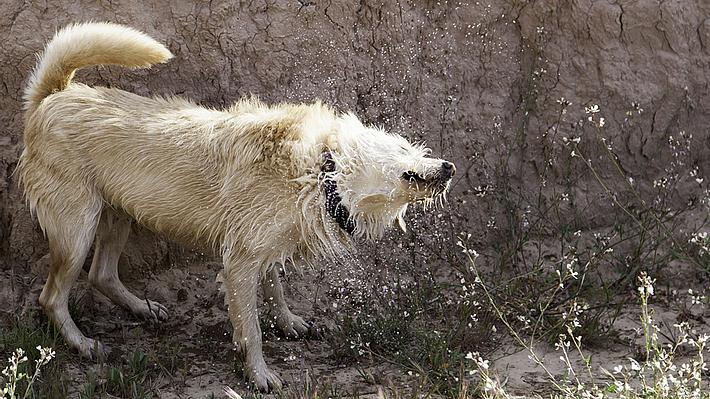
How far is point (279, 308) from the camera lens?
5336mm

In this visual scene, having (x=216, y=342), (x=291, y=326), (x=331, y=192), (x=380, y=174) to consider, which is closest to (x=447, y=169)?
(x=380, y=174)

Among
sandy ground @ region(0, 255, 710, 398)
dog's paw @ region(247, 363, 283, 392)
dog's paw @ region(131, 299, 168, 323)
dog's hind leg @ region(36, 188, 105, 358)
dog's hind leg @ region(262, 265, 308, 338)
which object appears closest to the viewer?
dog's paw @ region(247, 363, 283, 392)

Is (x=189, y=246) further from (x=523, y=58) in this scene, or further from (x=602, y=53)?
(x=602, y=53)

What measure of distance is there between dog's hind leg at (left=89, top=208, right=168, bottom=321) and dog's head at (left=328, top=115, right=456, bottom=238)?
1.37 m

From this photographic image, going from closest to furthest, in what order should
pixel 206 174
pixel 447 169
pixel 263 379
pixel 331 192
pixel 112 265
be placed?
pixel 447 169 < pixel 331 192 < pixel 263 379 < pixel 206 174 < pixel 112 265

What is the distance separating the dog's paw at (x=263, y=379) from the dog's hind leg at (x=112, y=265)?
35.2 inches

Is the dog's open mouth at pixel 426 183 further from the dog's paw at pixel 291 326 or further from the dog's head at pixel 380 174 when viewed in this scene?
the dog's paw at pixel 291 326

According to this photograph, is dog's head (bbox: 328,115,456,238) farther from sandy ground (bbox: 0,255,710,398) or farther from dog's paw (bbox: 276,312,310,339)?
dog's paw (bbox: 276,312,310,339)

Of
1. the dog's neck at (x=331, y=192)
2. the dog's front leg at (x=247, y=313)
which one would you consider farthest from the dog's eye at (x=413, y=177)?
the dog's front leg at (x=247, y=313)

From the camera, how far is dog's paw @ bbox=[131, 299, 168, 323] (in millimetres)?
5430

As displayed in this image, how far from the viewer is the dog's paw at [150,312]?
5430mm

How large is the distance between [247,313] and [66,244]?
0.99 metres

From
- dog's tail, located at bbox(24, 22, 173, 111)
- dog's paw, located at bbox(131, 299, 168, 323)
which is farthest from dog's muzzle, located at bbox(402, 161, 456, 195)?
dog's paw, located at bbox(131, 299, 168, 323)

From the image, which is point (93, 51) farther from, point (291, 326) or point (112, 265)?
point (291, 326)
